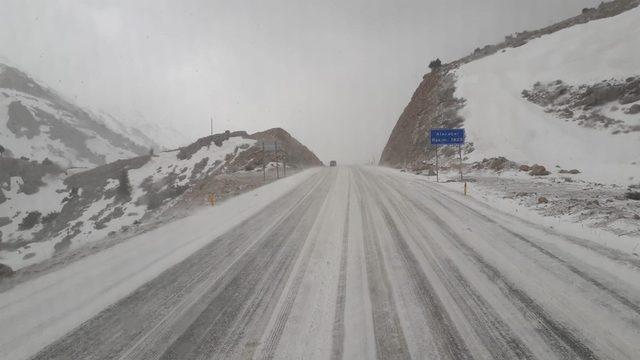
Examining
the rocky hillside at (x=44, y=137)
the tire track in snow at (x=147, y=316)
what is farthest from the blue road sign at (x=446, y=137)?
the rocky hillside at (x=44, y=137)

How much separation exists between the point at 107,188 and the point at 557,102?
237 ft

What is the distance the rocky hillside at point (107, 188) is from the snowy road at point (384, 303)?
3500 cm

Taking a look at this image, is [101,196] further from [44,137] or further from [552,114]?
[44,137]

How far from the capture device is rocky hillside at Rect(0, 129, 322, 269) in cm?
Answer: 5203

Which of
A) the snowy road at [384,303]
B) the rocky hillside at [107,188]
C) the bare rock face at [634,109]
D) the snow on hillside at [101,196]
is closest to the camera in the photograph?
the snowy road at [384,303]

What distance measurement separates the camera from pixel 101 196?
65.8 metres

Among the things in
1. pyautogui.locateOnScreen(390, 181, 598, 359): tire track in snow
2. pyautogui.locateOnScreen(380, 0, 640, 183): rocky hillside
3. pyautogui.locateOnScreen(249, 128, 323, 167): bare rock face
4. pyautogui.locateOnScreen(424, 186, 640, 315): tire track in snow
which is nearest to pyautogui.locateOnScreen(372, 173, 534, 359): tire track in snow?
pyautogui.locateOnScreen(390, 181, 598, 359): tire track in snow

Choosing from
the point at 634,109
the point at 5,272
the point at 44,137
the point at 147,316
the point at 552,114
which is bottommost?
the point at 5,272

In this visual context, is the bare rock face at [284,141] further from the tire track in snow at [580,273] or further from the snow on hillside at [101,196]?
the tire track in snow at [580,273]

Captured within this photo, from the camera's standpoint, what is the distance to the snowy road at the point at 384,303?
3.86 m

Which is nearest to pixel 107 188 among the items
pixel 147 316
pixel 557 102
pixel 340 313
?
pixel 557 102

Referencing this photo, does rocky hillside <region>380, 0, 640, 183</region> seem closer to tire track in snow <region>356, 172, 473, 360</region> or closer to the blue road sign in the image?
the blue road sign

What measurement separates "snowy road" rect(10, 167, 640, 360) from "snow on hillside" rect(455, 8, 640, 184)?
16.0 meters

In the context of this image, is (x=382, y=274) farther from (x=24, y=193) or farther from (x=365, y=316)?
(x=24, y=193)
